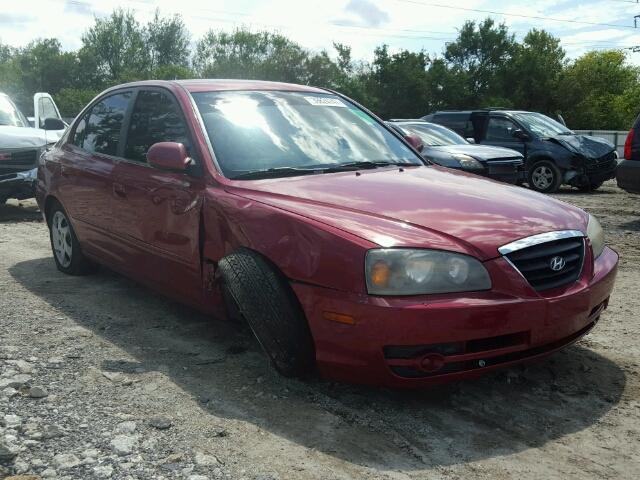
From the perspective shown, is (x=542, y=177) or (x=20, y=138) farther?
(x=542, y=177)

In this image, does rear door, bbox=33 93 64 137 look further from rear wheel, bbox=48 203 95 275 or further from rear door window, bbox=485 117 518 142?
rear door window, bbox=485 117 518 142

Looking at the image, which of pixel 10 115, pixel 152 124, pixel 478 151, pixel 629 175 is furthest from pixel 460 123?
pixel 152 124

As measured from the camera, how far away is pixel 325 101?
480cm

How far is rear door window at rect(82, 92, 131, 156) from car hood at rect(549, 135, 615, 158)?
9813 millimetres

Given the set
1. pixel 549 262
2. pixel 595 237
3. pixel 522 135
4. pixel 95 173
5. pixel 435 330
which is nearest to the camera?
pixel 435 330

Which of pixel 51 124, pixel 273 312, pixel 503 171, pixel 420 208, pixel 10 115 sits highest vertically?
pixel 10 115

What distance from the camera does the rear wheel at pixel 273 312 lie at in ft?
10.5

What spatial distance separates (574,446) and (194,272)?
85.6 inches

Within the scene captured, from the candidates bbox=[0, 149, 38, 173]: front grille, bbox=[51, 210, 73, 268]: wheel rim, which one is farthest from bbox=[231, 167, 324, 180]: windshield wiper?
bbox=[0, 149, 38, 173]: front grille

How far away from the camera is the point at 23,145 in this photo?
984 cm

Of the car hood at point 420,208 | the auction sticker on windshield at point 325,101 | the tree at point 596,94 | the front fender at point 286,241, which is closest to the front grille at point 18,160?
the auction sticker on windshield at point 325,101

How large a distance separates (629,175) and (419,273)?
674cm

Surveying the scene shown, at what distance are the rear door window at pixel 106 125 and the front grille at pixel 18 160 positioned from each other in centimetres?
448

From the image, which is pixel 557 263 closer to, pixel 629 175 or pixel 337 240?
pixel 337 240
